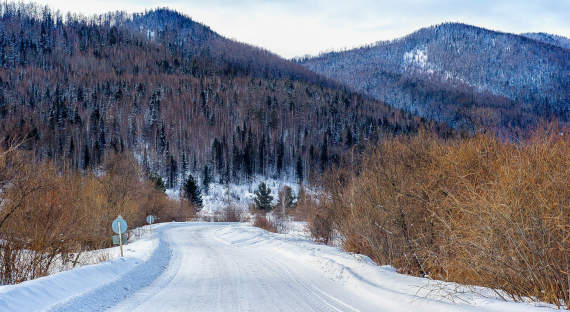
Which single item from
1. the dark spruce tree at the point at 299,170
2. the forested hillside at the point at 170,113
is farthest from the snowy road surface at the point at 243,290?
the dark spruce tree at the point at 299,170

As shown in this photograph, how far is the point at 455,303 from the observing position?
5.85m

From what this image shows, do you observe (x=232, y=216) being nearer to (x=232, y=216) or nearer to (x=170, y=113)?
(x=232, y=216)

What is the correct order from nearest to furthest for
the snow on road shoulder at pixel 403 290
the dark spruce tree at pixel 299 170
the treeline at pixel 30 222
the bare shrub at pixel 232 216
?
the snow on road shoulder at pixel 403 290, the treeline at pixel 30 222, the bare shrub at pixel 232 216, the dark spruce tree at pixel 299 170

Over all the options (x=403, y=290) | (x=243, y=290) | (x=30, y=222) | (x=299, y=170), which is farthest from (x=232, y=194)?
(x=403, y=290)

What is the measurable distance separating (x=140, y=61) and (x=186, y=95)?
54336 millimetres

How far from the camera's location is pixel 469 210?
6.97 metres

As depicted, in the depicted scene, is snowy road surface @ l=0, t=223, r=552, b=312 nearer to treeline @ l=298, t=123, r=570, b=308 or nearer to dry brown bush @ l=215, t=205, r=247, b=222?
treeline @ l=298, t=123, r=570, b=308

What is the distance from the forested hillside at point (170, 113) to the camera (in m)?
A: 97.7

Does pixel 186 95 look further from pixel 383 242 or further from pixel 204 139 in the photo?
pixel 383 242

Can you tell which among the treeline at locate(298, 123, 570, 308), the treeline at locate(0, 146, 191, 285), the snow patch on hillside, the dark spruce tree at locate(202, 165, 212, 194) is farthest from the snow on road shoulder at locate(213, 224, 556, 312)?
the dark spruce tree at locate(202, 165, 212, 194)

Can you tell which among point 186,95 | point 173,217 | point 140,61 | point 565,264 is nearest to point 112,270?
point 565,264

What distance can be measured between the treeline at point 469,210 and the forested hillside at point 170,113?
215 feet

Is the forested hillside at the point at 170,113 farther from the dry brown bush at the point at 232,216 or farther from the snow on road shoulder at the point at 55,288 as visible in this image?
the snow on road shoulder at the point at 55,288

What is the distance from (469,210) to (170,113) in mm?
121888
